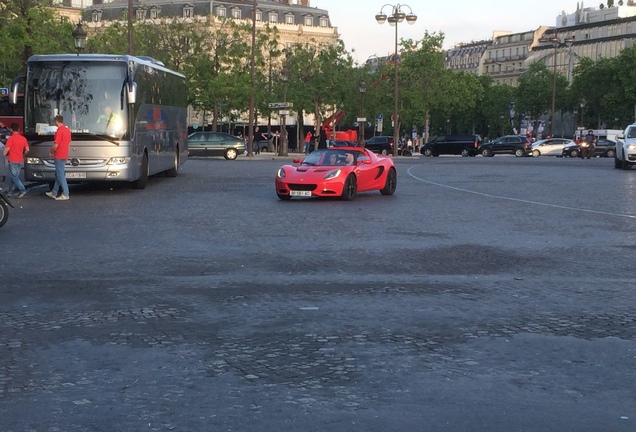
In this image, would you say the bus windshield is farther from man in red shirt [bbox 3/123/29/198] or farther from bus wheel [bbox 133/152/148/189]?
bus wheel [bbox 133/152/148/189]

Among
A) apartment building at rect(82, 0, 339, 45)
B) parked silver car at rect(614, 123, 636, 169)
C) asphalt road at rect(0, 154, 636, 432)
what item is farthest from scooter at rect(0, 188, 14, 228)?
apartment building at rect(82, 0, 339, 45)

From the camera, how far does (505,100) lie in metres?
144

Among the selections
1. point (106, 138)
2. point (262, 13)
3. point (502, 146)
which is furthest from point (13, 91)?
point (262, 13)

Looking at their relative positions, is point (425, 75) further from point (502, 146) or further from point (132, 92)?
point (132, 92)

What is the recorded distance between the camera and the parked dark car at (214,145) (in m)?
59.8

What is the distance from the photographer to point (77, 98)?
2539 centimetres

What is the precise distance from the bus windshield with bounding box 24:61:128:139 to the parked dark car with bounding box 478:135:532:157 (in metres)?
57.6

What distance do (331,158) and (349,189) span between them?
105 centimetres

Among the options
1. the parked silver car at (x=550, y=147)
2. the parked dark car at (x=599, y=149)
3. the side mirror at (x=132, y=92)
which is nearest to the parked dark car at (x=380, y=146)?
the parked silver car at (x=550, y=147)

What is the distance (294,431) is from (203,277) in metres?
5.91

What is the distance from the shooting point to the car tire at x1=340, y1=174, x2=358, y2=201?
23.4m

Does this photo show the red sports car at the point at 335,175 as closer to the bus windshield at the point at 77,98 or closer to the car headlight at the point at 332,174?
the car headlight at the point at 332,174

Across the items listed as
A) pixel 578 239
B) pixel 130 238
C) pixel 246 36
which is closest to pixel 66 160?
pixel 130 238

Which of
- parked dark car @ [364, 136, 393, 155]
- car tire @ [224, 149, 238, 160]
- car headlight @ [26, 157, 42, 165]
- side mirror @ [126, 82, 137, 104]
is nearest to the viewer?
car headlight @ [26, 157, 42, 165]
